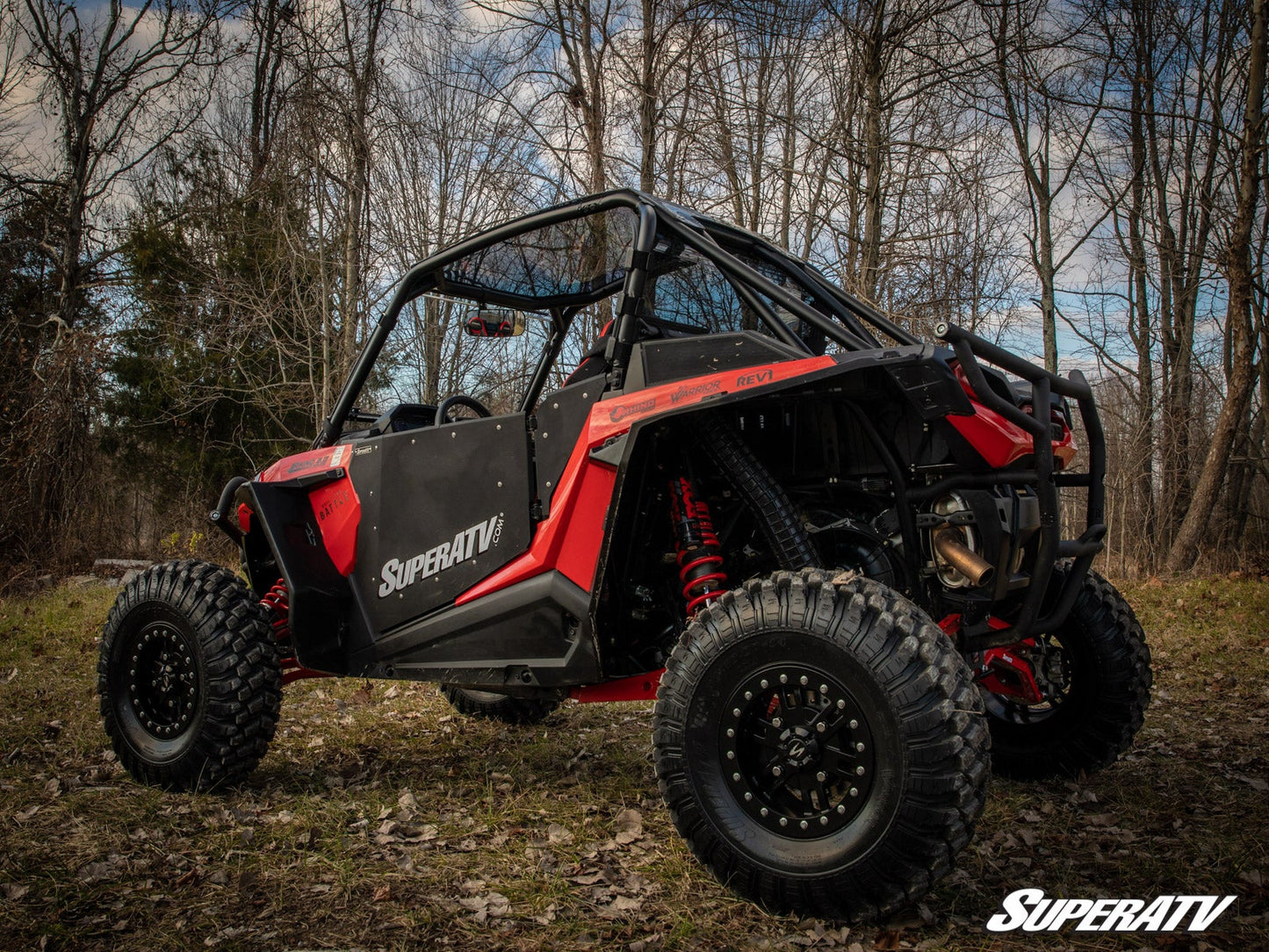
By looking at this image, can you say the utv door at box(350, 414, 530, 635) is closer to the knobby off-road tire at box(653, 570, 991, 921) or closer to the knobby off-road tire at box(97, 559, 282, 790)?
the knobby off-road tire at box(97, 559, 282, 790)

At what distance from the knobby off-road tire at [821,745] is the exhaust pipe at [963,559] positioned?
297 millimetres

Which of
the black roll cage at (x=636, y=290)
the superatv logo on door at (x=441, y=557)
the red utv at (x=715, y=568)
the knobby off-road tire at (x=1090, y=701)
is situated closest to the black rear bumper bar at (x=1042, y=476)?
the red utv at (x=715, y=568)

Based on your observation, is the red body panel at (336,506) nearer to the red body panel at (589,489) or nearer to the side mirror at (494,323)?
the side mirror at (494,323)

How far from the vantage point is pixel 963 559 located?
9.14 feet

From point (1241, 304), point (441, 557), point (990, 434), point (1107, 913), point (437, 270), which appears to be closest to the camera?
point (1107, 913)

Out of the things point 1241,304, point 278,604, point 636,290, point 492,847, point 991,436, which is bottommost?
point 492,847

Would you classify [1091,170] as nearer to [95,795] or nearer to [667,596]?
[667,596]

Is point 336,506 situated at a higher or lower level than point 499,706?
higher

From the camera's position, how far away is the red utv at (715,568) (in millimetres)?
2545

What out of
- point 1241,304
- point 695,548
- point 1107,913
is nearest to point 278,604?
point 695,548

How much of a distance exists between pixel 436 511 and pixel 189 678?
147cm

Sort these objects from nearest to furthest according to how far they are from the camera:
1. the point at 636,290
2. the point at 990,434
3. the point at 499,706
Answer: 1. the point at 990,434
2. the point at 636,290
3. the point at 499,706

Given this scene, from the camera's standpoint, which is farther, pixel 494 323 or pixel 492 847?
pixel 494 323

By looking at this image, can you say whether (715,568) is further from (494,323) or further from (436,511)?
(494,323)
